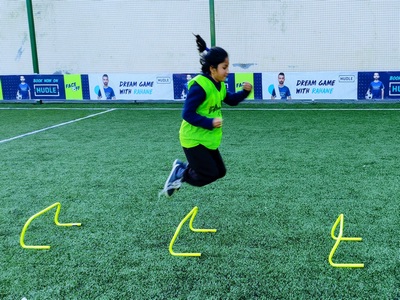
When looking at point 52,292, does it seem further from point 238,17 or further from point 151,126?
point 238,17

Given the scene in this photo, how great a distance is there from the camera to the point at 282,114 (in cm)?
1226

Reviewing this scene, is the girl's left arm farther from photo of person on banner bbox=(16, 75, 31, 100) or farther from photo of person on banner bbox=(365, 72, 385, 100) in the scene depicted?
photo of person on banner bbox=(16, 75, 31, 100)

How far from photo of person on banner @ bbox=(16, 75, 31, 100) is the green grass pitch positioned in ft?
18.6

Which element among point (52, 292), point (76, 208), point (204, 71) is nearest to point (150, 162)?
point (76, 208)

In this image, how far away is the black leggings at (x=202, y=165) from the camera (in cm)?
441

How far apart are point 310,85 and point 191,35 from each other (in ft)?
18.0

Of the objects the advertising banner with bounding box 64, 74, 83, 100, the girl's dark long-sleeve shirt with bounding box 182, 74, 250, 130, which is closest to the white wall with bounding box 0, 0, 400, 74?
the advertising banner with bounding box 64, 74, 83, 100

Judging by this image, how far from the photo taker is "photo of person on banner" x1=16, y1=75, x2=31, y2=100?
15219 millimetres

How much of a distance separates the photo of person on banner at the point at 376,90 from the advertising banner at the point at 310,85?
1.12 feet

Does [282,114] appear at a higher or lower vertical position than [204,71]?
lower

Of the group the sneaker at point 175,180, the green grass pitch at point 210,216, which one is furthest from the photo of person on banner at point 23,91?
the sneaker at point 175,180

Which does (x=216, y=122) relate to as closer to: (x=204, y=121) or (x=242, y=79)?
(x=204, y=121)

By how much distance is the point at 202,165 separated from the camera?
14.6 ft

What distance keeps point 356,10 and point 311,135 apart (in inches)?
325
